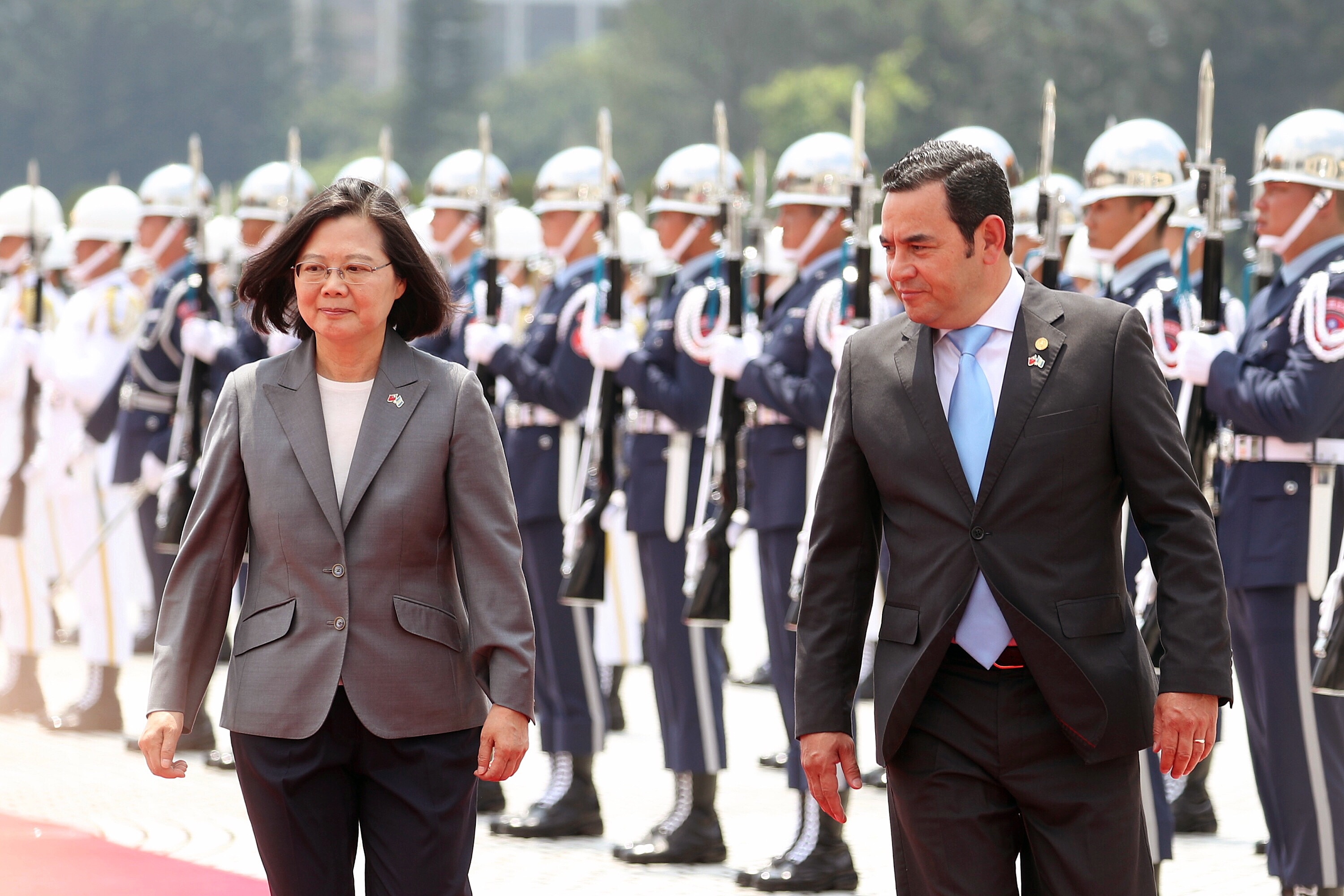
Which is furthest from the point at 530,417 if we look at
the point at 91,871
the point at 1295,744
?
the point at 1295,744

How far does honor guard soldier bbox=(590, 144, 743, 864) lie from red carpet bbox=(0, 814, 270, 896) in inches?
53.8

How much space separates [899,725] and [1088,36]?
103 ft

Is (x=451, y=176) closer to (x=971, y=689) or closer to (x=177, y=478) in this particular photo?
(x=177, y=478)

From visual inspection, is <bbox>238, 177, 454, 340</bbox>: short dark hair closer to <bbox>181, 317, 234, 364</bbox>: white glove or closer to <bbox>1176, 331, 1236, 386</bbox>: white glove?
<bbox>1176, 331, 1236, 386</bbox>: white glove

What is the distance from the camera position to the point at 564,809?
6.54 m

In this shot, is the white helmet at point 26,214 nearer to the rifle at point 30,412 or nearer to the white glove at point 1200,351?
the rifle at point 30,412

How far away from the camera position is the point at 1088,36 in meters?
33.0

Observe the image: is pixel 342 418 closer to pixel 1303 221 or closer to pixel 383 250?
pixel 383 250

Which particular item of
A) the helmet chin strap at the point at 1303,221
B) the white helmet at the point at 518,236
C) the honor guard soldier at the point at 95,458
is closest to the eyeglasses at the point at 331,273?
the helmet chin strap at the point at 1303,221

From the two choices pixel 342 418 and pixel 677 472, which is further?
pixel 677 472

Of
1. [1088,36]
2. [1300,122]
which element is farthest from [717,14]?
[1300,122]

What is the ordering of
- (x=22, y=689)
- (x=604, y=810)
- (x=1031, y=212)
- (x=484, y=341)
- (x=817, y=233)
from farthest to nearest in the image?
(x=22, y=689) → (x=1031, y=212) → (x=604, y=810) → (x=484, y=341) → (x=817, y=233)

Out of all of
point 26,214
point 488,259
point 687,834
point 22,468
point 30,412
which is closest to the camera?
point 687,834

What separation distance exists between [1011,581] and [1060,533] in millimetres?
124
